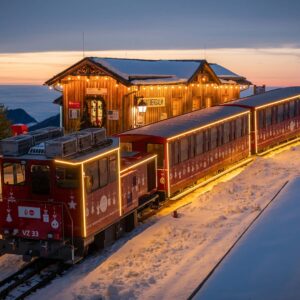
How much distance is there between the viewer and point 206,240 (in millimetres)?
15258

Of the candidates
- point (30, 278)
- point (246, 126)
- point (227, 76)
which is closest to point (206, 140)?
point (246, 126)

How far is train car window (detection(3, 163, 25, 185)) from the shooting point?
13.9 metres

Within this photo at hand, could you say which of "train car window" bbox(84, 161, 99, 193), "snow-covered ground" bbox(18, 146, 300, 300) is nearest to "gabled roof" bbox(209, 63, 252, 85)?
"snow-covered ground" bbox(18, 146, 300, 300)

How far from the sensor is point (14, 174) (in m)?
14.0

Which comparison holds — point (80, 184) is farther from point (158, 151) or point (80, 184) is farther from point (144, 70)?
point (144, 70)

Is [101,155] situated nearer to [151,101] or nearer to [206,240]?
[206,240]

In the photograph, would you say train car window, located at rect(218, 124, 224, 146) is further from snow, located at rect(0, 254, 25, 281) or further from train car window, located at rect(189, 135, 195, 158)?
snow, located at rect(0, 254, 25, 281)

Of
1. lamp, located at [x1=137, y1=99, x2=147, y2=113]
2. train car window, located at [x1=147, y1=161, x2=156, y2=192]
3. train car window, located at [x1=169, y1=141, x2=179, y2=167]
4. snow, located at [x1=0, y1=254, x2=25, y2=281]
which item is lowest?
snow, located at [x1=0, y1=254, x2=25, y2=281]

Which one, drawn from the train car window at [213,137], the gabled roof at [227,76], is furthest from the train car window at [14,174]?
the gabled roof at [227,76]

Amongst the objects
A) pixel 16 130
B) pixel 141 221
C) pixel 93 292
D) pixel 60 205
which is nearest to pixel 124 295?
pixel 93 292

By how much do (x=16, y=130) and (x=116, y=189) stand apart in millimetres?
12487

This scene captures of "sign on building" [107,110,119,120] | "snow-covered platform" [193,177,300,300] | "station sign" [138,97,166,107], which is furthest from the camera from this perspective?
"station sign" [138,97,166,107]

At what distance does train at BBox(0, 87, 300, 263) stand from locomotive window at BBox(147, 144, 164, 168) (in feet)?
0.11

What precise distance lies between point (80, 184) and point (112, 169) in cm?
191
